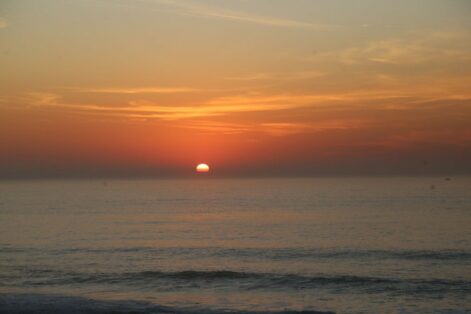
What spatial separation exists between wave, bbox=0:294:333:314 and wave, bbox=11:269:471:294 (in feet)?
17.4

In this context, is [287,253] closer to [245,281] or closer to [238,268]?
[238,268]

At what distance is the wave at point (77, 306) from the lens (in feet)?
71.8

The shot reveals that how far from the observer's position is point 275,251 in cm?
4281

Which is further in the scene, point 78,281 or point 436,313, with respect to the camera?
point 78,281

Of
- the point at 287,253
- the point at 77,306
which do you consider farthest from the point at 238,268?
the point at 77,306

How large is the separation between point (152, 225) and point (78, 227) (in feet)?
27.8

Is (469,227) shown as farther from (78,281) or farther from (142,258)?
(78,281)

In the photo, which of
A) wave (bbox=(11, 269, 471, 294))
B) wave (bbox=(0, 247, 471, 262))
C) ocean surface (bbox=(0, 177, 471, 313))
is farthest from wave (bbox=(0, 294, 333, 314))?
wave (bbox=(0, 247, 471, 262))

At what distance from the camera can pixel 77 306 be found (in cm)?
2291

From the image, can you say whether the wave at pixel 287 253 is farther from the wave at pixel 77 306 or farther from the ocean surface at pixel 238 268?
the wave at pixel 77 306

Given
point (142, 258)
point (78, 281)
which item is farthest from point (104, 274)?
point (142, 258)

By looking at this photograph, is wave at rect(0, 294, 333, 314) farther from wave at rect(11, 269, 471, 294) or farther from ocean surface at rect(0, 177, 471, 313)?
wave at rect(11, 269, 471, 294)

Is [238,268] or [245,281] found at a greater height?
[238,268]

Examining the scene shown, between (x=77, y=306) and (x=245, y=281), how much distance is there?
1077 centimetres
